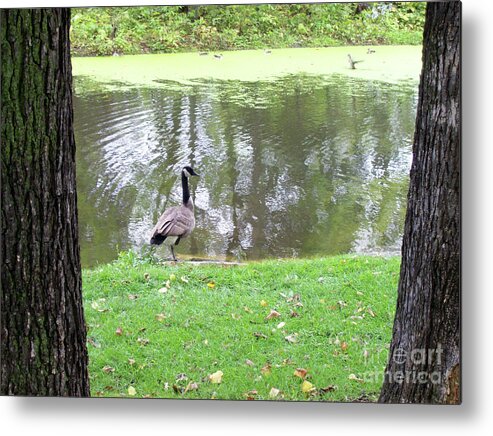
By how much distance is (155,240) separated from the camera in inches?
112

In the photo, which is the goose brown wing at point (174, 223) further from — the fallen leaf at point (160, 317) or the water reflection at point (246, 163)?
the fallen leaf at point (160, 317)

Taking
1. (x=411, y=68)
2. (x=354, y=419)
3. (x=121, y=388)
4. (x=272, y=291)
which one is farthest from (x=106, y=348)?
(x=411, y=68)

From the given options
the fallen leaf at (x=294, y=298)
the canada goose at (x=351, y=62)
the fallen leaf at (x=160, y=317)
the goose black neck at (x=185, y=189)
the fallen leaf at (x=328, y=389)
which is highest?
→ the canada goose at (x=351, y=62)

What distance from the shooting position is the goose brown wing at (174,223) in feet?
9.21

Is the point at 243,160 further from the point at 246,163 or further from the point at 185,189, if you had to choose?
the point at 185,189

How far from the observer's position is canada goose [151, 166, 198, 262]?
2.79 m

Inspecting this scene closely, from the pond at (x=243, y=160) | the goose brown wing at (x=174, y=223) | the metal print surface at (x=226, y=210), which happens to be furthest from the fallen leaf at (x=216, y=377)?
the goose brown wing at (x=174, y=223)

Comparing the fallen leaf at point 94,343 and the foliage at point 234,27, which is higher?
the foliage at point 234,27

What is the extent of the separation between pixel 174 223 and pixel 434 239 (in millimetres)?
932

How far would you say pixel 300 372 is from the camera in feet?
8.95

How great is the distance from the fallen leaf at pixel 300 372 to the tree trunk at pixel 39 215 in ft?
2.47

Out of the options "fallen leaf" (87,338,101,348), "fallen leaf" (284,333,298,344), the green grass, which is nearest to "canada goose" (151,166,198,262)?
the green grass

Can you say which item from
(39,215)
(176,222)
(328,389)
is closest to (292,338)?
(328,389)

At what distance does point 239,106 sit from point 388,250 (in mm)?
759
